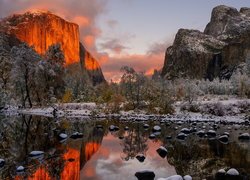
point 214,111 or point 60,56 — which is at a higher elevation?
point 60,56

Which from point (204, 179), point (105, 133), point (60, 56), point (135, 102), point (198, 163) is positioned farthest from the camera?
point (60, 56)

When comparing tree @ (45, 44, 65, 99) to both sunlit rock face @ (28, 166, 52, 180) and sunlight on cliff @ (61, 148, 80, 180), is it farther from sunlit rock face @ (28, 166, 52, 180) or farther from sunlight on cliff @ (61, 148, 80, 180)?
sunlit rock face @ (28, 166, 52, 180)

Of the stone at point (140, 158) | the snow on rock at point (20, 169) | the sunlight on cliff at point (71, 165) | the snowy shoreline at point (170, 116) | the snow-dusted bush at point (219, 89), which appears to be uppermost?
the snow-dusted bush at point (219, 89)

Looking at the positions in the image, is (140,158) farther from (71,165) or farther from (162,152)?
(71,165)

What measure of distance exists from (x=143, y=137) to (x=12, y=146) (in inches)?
304

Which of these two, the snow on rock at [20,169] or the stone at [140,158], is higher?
the snow on rock at [20,169]

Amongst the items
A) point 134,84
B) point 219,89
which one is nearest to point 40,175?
point 134,84

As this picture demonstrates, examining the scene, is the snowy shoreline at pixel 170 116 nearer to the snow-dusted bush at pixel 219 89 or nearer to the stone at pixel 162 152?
the stone at pixel 162 152

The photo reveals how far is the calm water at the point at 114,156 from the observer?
39.7 ft

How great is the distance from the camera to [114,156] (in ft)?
52.7

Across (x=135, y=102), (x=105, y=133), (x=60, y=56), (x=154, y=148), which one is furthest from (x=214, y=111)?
(x=60, y=56)

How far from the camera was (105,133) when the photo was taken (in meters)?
24.3

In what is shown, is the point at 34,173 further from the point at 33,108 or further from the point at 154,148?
the point at 33,108

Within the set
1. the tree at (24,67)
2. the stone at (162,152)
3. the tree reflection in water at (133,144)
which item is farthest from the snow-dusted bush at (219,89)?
the stone at (162,152)
